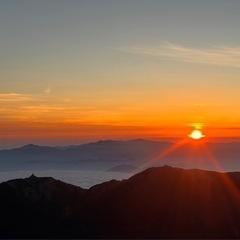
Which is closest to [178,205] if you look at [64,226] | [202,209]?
[202,209]

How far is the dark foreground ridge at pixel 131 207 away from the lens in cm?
7731

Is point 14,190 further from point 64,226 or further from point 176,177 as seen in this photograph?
point 176,177

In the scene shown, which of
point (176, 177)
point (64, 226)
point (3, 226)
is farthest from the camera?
point (176, 177)

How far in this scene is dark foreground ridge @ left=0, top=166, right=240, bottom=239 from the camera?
7731 cm

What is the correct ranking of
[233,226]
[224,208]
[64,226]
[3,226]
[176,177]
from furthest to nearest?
[176,177], [224,208], [233,226], [64,226], [3,226]

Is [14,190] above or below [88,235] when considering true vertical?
above

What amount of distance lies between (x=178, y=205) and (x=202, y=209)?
4377mm

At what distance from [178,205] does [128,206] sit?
9.33 meters

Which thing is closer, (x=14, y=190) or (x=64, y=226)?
(x=64, y=226)

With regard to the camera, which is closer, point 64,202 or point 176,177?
point 64,202

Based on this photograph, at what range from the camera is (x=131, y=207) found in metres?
87.4

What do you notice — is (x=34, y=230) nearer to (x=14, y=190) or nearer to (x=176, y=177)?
(x=14, y=190)

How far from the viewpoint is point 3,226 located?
238ft

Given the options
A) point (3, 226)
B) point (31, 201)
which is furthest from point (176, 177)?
point (3, 226)
